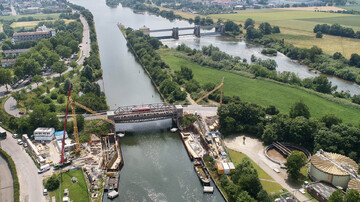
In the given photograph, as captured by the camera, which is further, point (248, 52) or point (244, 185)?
point (248, 52)

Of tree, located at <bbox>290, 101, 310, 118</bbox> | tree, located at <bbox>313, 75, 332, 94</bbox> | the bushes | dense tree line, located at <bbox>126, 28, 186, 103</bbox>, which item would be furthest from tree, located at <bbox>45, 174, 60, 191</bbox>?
tree, located at <bbox>313, 75, 332, 94</bbox>

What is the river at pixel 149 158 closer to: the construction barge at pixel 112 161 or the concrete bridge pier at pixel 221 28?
the construction barge at pixel 112 161

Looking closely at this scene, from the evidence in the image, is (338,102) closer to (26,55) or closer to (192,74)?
(192,74)

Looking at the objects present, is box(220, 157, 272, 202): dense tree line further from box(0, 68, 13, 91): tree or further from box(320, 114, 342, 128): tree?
box(0, 68, 13, 91): tree

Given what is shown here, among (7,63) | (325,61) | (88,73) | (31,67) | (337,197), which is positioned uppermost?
(325,61)

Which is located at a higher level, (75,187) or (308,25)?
(308,25)

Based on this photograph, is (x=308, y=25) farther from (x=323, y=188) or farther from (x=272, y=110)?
(x=323, y=188)

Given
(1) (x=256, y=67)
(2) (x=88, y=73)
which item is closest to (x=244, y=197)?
(1) (x=256, y=67)

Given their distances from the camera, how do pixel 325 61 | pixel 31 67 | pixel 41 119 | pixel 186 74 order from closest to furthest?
pixel 41 119 → pixel 31 67 → pixel 186 74 → pixel 325 61
